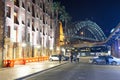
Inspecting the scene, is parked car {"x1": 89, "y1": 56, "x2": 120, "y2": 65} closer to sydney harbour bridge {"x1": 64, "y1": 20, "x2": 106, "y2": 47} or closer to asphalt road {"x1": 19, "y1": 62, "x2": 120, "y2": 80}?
asphalt road {"x1": 19, "y1": 62, "x2": 120, "y2": 80}

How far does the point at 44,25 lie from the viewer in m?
92.9

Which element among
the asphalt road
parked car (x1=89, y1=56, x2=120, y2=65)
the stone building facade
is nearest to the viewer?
the asphalt road

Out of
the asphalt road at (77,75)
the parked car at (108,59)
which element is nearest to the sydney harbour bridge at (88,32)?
the parked car at (108,59)

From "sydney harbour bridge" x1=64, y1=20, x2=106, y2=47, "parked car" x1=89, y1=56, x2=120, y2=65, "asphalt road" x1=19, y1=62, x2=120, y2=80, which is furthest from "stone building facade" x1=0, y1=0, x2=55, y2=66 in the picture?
"sydney harbour bridge" x1=64, y1=20, x2=106, y2=47

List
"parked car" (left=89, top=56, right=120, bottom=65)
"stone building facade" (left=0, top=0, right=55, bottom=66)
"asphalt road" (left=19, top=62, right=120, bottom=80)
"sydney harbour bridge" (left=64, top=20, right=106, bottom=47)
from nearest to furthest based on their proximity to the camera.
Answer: "asphalt road" (left=19, top=62, right=120, bottom=80)
"stone building facade" (left=0, top=0, right=55, bottom=66)
"parked car" (left=89, top=56, right=120, bottom=65)
"sydney harbour bridge" (left=64, top=20, right=106, bottom=47)

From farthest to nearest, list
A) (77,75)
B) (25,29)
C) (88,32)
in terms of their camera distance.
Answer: (88,32), (25,29), (77,75)

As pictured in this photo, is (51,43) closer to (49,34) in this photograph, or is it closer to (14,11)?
(49,34)

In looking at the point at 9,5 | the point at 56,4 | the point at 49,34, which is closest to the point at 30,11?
the point at 9,5

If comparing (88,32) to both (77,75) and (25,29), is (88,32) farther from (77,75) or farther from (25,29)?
(77,75)

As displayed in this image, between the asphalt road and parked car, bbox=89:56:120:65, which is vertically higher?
parked car, bbox=89:56:120:65

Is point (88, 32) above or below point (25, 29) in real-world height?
above

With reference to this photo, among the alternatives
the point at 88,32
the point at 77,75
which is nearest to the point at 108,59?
the point at 77,75

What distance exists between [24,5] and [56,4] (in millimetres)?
50006

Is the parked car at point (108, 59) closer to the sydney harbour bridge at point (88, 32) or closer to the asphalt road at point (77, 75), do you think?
the asphalt road at point (77, 75)
